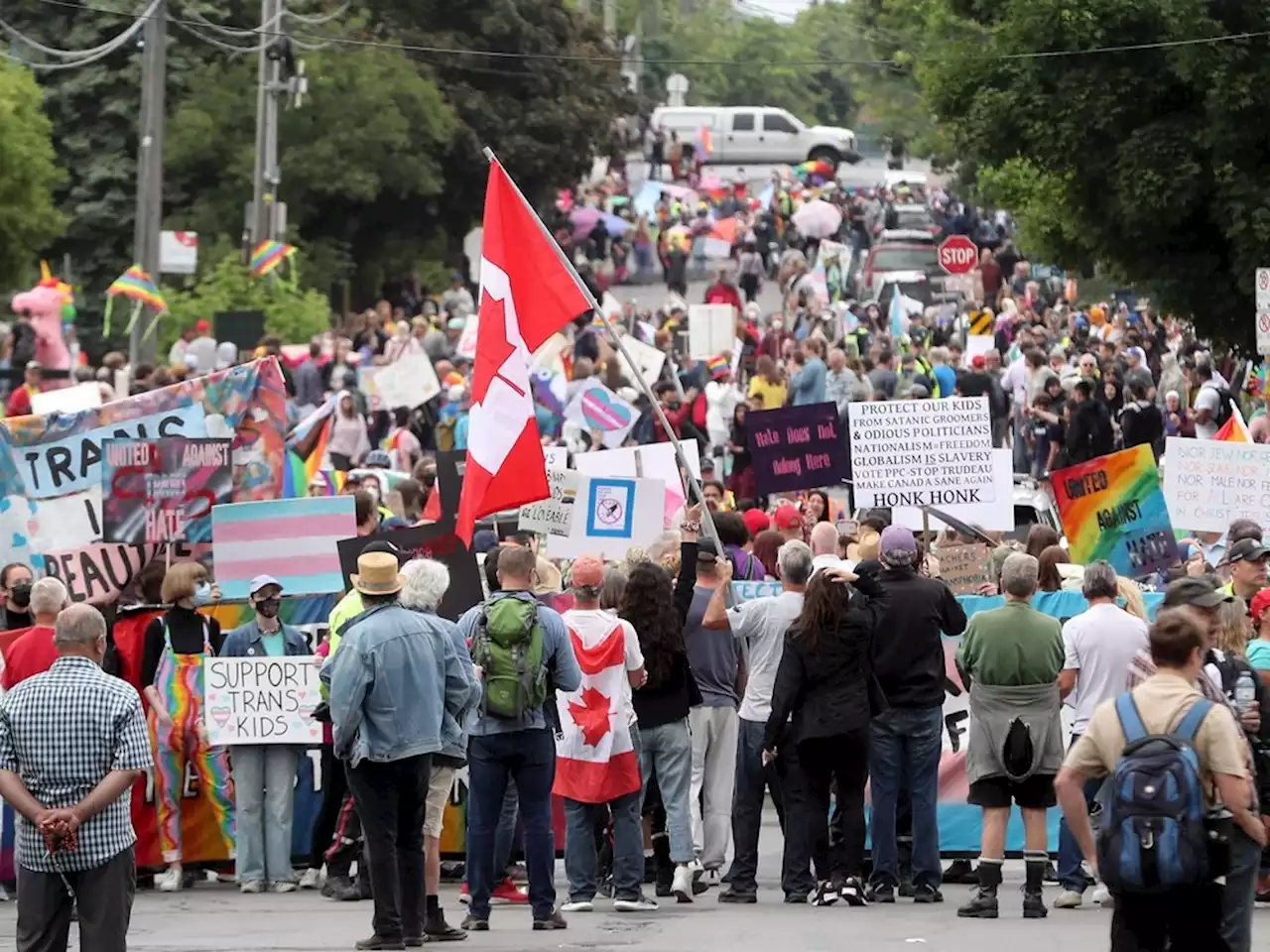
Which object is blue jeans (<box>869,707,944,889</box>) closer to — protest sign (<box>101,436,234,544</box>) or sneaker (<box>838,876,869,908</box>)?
sneaker (<box>838,876,869,908</box>)

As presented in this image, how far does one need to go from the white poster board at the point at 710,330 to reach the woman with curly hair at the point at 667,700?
24817 mm

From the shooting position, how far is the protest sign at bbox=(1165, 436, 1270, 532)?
694 inches

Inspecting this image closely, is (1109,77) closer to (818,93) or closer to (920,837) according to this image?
(920,837)

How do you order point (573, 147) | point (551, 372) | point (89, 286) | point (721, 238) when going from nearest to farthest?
point (551, 372)
point (89, 286)
point (573, 147)
point (721, 238)

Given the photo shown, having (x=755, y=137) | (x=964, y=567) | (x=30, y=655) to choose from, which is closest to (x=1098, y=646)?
(x=964, y=567)

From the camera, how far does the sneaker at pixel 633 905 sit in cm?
1273

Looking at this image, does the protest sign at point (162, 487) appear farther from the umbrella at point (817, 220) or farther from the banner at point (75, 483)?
the umbrella at point (817, 220)

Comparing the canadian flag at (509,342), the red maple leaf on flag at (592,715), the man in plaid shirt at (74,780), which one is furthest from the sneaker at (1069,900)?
the man in plaid shirt at (74,780)

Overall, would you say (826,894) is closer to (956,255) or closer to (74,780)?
(74,780)

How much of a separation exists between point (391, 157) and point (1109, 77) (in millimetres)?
26659

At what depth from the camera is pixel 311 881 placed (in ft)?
45.2

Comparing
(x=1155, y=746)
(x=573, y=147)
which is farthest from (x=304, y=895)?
(x=573, y=147)

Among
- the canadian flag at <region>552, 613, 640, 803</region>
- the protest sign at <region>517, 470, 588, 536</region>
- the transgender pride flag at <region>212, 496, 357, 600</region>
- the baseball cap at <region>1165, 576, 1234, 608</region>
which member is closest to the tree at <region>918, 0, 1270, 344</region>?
the protest sign at <region>517, 470, 588, 536</region>

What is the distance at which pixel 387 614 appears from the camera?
11336 millimetres
